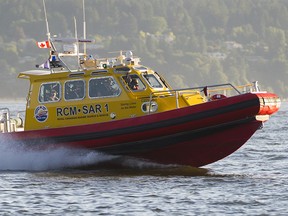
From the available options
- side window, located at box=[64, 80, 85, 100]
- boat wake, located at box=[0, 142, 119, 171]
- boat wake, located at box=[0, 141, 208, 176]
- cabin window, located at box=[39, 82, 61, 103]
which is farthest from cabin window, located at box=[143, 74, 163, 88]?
cabin window, located at box=[39, 82, 61, 103]

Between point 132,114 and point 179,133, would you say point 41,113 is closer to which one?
point 132,114

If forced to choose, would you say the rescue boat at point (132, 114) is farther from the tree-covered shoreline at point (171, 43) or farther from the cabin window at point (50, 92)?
the tree-covered shoreline at point (171, 43)

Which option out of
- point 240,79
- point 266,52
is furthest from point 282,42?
point 240,79

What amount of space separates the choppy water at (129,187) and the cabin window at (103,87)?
130cm

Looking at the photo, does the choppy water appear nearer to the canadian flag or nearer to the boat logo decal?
the boat logo decal

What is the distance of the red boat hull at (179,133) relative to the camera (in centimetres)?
1948

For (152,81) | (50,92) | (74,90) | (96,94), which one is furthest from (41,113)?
(152,81)

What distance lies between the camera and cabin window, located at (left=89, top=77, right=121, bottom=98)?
20.8 m

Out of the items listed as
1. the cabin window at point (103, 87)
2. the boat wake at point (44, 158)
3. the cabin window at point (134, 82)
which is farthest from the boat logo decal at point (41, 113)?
the cabin window at point (134, 82)

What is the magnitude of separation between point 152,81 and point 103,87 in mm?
1062

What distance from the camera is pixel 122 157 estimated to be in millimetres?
20781

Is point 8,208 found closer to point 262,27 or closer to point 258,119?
point 258,119

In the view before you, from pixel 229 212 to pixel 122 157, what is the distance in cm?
478

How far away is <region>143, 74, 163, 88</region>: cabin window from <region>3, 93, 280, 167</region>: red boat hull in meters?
1.09
